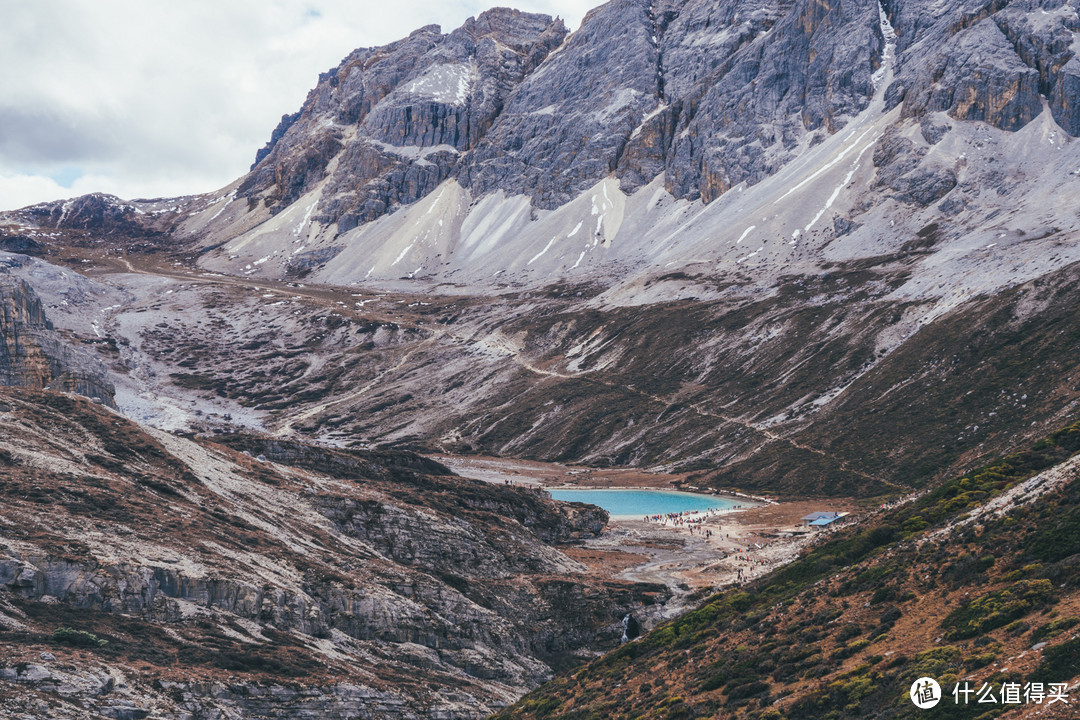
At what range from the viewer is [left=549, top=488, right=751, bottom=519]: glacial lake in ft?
354

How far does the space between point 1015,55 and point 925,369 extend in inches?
4819

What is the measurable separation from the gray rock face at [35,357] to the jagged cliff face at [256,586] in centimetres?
4155

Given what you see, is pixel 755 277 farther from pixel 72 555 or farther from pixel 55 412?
pixel 72 555

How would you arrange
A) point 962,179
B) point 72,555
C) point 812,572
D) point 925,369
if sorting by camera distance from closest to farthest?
point 72,555 → point 812,572 → point 925,369 → point 962,179

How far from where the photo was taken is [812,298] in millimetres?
162625

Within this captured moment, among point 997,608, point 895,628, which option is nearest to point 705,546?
point 895,628

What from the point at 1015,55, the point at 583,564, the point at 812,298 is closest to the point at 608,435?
the point at 812,298

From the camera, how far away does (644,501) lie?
114 metres

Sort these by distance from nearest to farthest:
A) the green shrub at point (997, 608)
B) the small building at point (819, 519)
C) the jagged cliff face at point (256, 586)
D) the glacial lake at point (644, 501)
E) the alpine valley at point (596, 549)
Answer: the green shrub at point (997, 608)
the alpine valley at point (596, 549)
the jagged cliff face at point (256, 586)
the small building at point (819, 519)
the glacial lake at point (644, 501)

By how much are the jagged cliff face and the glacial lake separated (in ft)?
135

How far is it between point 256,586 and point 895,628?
3019 cm

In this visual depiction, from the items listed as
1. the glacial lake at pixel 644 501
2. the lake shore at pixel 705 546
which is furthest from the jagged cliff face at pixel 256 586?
the glacial lake at pixel 644 501

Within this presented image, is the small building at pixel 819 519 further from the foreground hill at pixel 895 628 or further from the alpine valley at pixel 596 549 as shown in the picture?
the foreground hill at pixel 895 628

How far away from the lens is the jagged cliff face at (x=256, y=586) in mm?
34281
